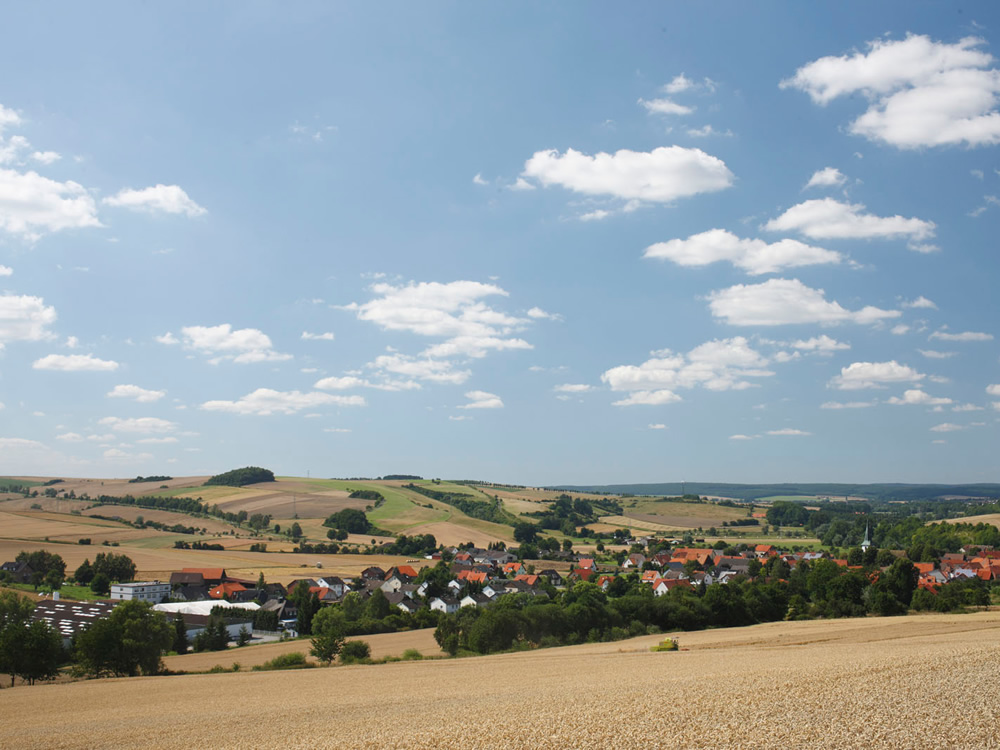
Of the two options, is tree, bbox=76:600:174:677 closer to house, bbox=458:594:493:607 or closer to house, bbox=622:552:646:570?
house, bbox=458:594:493:607

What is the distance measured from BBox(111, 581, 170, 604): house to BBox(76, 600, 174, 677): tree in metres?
46.0

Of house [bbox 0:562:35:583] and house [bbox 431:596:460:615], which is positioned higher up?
house [bbox 0:562:35:583]

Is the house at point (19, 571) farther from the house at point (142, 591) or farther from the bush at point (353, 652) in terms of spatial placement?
the bush at point (353, 652)

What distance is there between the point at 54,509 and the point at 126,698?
140 metres

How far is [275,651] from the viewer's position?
56.0 meters

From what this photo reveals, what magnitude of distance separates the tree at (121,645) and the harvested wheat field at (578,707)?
754 cm

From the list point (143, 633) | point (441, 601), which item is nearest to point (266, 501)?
point (441, 601)

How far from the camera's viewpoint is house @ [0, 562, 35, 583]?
8864 centimetres

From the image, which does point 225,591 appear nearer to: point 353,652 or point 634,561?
point 353,652

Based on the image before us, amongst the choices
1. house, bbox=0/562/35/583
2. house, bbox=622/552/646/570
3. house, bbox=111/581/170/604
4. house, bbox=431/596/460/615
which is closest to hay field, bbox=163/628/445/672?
house, bbox=431/596/460/615

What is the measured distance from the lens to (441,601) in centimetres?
8944

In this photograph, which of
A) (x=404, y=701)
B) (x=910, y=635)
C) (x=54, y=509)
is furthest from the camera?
(x=54, y=509)

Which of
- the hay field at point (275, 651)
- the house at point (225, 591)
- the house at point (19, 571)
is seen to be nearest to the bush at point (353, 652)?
the hay field at point (275, 651)

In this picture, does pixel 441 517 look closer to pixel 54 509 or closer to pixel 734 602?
pixel 54 509
